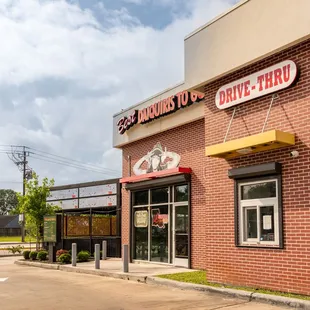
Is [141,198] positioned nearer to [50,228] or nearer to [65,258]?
[65,258]

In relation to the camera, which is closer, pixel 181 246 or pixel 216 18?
pixel 216 18

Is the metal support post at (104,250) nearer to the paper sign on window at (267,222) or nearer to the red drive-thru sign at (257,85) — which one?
the red drive-thru sign at (257,85)

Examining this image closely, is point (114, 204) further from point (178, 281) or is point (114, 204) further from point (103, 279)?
point (178, 281)

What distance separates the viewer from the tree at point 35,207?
2284 centimetres

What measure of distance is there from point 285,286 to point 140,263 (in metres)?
9.33

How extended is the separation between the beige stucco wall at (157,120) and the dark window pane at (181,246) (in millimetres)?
4019

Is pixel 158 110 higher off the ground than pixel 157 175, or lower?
higher

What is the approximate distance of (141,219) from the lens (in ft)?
63.2

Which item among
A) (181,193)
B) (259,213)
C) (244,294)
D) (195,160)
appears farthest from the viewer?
(181,193)

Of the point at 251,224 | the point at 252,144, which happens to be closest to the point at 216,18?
the point at 252,144

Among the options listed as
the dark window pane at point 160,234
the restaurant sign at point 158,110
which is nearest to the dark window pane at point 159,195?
the dark window pane at point 160,234

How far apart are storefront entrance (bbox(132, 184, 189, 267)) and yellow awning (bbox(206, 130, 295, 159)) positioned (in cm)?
536

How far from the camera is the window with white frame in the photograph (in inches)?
416

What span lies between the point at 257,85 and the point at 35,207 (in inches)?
590
